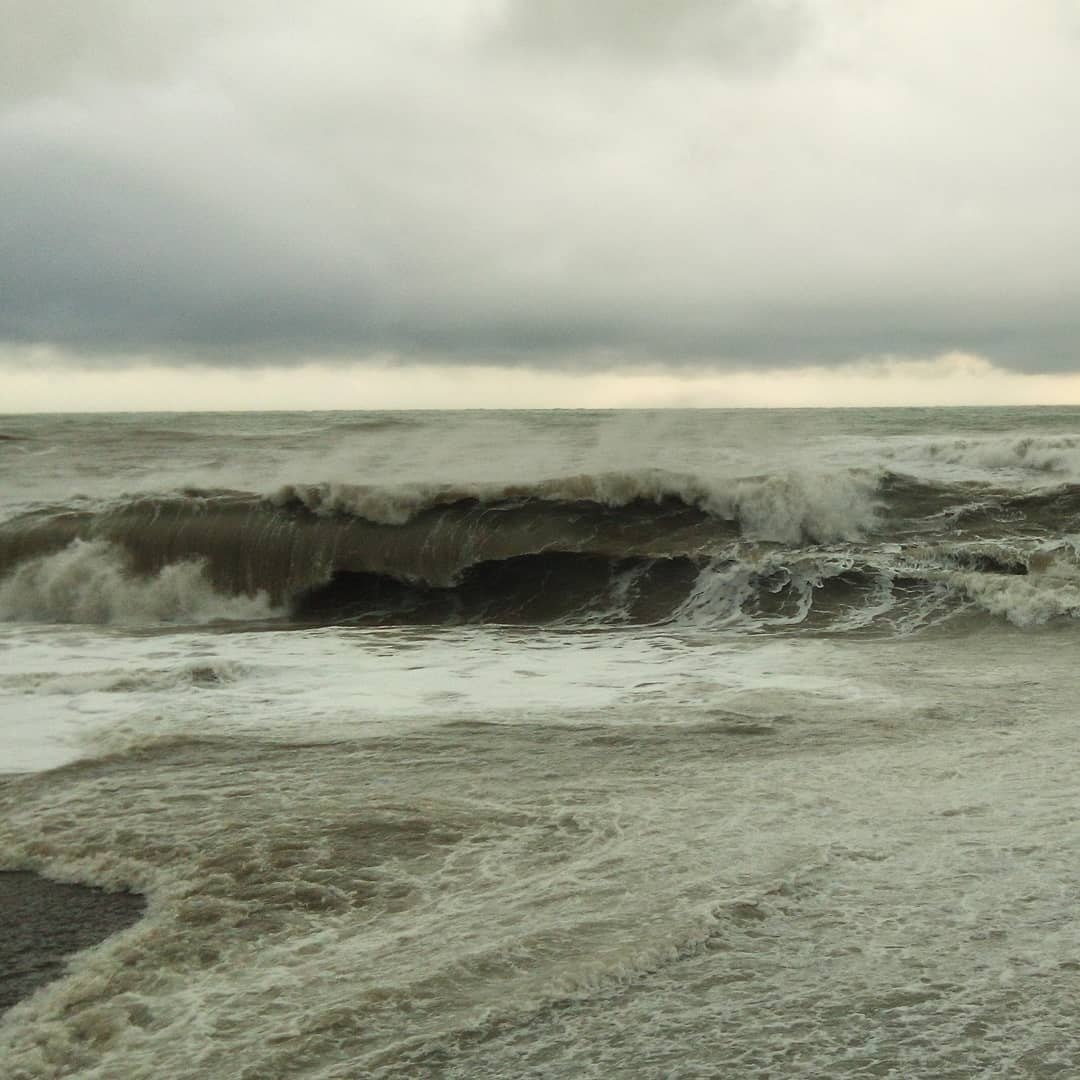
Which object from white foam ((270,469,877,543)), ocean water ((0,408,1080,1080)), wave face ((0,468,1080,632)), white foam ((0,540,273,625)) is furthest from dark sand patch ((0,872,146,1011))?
white foam ((270,469,877,543))

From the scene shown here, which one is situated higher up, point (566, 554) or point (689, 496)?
point (689, 496)

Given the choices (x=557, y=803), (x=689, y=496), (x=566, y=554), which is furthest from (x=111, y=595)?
(x=557, y=803)

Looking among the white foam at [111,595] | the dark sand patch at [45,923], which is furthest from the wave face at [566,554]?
the dark sand patch at [45,923]

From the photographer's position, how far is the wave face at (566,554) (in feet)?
37.2

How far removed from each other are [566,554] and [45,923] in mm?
9512

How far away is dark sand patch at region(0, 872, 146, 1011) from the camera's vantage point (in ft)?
11.4

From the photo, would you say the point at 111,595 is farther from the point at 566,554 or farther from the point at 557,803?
the point at 557,803

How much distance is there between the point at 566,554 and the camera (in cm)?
1313

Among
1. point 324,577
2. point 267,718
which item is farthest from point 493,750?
point 324,577

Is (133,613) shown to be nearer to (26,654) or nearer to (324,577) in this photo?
(324,577)

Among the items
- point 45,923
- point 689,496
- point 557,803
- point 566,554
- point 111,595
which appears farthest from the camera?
point 689,496

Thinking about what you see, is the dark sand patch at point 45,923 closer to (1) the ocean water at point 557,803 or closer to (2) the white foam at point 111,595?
(1) the ocean water at point 557,803

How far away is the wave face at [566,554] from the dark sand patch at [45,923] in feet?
23.6

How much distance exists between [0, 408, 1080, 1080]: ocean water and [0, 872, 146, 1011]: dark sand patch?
91mm
